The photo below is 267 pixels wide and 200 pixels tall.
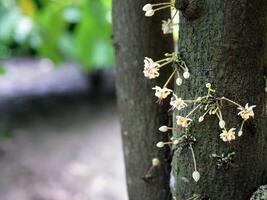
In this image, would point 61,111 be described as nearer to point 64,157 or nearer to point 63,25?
point 64,157

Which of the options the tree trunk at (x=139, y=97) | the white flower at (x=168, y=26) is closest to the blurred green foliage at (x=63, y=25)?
the tree trunk at (x=139, y=97)

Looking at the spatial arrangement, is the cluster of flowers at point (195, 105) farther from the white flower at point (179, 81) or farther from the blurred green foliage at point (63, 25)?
the blurred green foliage at point (63, 25)

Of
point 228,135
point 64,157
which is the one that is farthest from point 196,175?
point 64,157

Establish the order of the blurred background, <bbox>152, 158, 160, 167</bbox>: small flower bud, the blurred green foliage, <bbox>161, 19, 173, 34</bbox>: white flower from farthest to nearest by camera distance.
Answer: the blurred background
the blurred green foliage
<bbox>152, 158, 160, 167</bbox>: small flower bud
<bbox>161, 19, 173, 34</bbox>: white flower

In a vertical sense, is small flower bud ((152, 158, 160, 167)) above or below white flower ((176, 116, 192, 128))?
below

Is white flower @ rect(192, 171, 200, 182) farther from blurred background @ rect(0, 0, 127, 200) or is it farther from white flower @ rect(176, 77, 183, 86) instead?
blurred background @ rect(0, 0, 127, 200)

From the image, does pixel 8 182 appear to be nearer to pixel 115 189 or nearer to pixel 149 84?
pixel 115 189

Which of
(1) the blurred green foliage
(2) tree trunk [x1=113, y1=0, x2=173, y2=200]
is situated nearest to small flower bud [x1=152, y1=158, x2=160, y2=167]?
(2) tree trunk [x1=113, y1=0, x2=173, y2=200]
